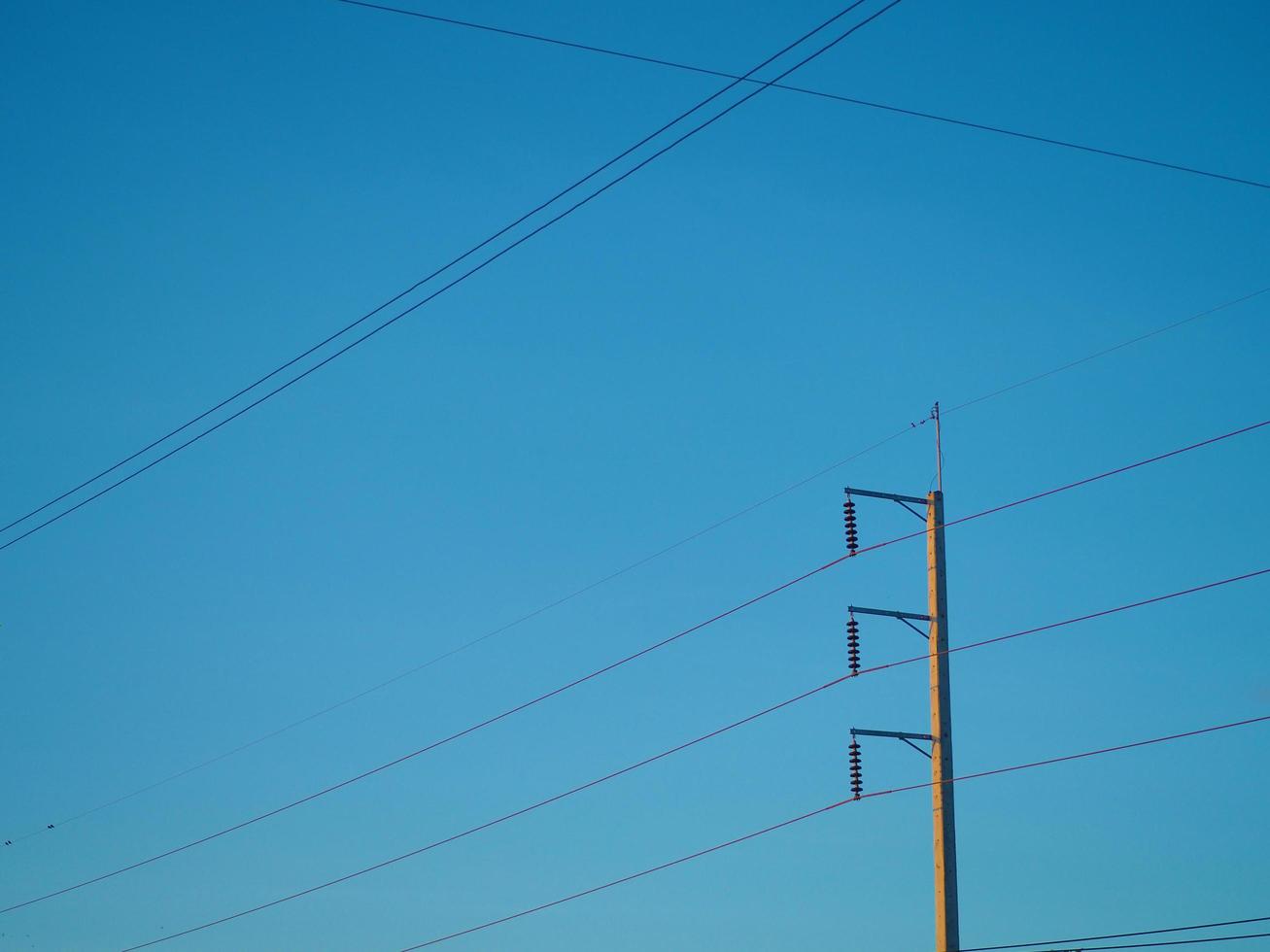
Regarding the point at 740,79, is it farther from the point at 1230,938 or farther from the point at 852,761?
the point at 1230,938

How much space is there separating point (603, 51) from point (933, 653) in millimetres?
13814

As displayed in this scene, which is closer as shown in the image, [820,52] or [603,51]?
[820,52]

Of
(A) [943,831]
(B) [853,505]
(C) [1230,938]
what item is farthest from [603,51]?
(C) [1230,938]

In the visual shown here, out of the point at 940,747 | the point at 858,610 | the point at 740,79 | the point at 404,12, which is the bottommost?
the point at 940,747

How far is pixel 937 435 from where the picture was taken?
41438mm

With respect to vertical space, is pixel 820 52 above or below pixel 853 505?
above

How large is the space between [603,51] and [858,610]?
42.2 feet

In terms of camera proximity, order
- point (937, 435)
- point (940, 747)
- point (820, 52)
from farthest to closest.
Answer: point (937, 435) < point (940, 747) < point (820, 52)

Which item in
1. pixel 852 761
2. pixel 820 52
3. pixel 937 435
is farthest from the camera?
pixel 937 435

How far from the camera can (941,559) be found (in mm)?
37938

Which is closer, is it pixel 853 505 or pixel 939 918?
pixel 939 918

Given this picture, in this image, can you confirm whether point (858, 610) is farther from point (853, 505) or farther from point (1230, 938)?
point (1230, 938)

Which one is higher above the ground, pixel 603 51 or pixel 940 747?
pixel 603 51

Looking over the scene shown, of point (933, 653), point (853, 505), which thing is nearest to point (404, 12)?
point (853, 505)
